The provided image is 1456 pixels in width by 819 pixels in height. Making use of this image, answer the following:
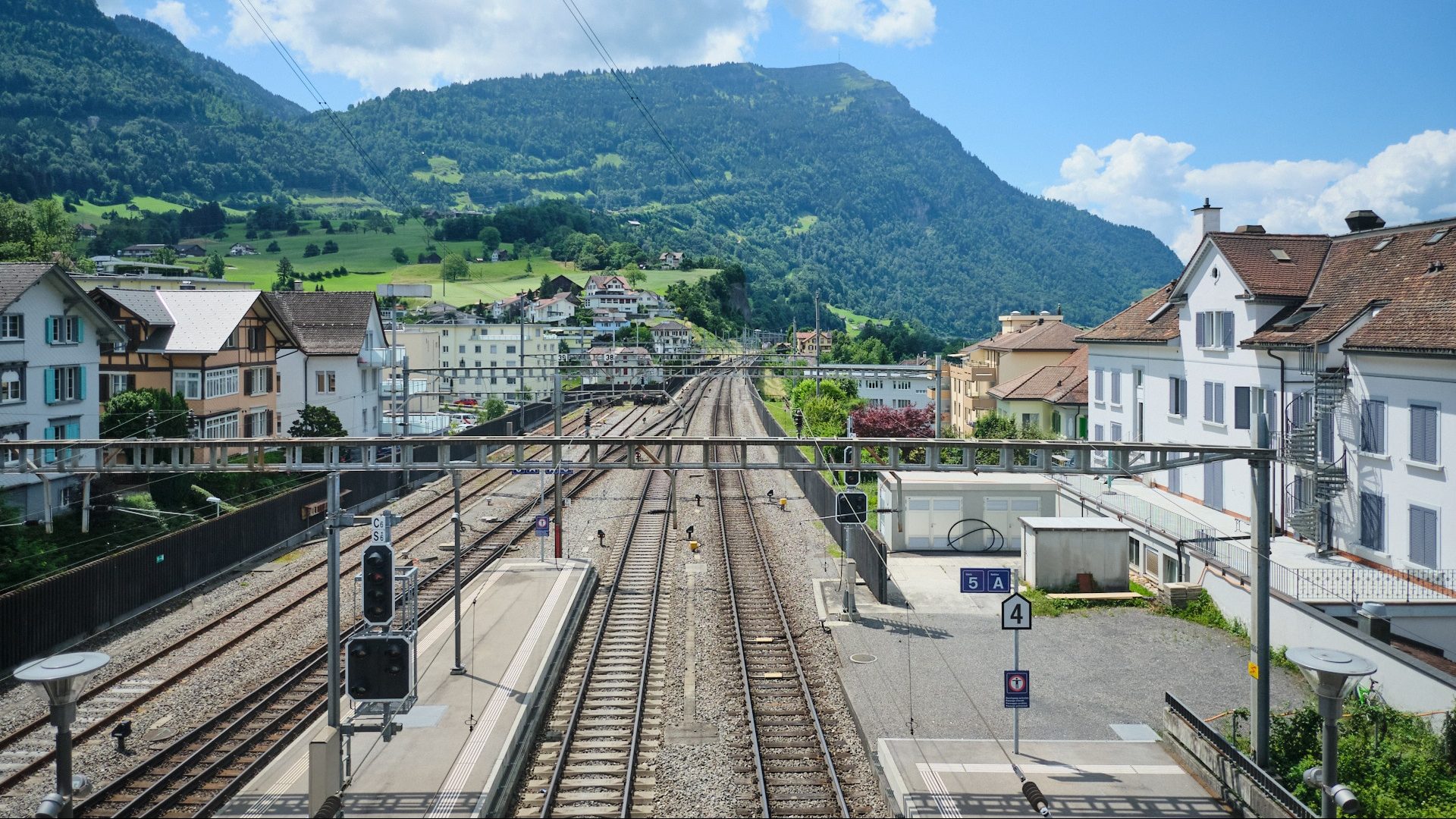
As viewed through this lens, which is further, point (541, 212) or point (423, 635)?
point (541, 212)

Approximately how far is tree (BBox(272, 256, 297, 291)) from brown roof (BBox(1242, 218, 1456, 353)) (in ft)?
380

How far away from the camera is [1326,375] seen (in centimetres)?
2241

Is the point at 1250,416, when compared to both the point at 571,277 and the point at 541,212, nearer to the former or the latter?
the point at 571,277

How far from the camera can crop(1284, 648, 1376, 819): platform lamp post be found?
34.5 ft

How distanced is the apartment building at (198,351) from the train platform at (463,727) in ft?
65.9

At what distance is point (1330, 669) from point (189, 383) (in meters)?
37.4

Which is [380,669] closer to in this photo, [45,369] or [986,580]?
[986,580]

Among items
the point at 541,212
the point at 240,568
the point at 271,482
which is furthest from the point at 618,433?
the point at 541,212

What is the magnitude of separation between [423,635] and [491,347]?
2809 inches

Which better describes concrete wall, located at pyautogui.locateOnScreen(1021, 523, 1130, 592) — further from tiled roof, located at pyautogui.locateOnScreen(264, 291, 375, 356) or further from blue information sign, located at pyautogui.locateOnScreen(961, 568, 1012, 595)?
tiled roof, located at pyautogui.locateOnScreen(264, 291, 375, 356)

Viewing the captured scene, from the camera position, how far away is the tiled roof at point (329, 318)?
156 feet

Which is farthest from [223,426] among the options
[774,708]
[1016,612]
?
[1016,612]

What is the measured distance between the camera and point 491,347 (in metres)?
89.1

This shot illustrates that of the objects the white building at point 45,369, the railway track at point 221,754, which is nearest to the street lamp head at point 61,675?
the railway track at point 221,754
